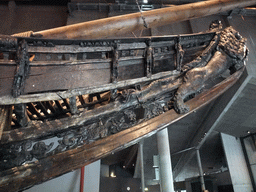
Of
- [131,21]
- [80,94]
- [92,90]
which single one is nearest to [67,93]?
[80,94]

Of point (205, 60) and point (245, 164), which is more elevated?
point (205, 60)

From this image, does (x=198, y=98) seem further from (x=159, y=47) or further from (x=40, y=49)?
(x=40, y=49)

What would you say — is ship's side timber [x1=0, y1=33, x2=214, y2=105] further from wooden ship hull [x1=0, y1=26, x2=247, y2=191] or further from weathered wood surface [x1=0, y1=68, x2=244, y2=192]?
weathered wood surface [x1=0, y1=68, x2=244, y2=192]

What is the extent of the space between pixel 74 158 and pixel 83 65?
1.00m

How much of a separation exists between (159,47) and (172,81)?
0.52 metres

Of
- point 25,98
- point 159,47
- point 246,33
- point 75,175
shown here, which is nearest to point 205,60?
point 159,47

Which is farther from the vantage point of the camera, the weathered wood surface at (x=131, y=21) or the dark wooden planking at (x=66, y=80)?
the weathered wood surface at (x=131, y=21)

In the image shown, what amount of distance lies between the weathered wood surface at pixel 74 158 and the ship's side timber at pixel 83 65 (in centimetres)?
58

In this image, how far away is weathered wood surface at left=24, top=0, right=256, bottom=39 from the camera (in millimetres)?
2977

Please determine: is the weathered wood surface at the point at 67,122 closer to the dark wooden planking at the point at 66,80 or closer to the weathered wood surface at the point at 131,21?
the dark wooden planking at the point at 66,80

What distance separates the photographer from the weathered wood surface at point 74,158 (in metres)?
1.52

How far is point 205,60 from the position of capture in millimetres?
2777

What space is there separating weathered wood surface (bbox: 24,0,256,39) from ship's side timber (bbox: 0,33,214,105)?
1141mm

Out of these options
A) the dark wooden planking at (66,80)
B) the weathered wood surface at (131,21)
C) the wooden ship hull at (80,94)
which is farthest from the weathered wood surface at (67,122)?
the weathered wood surface at (131,21)
